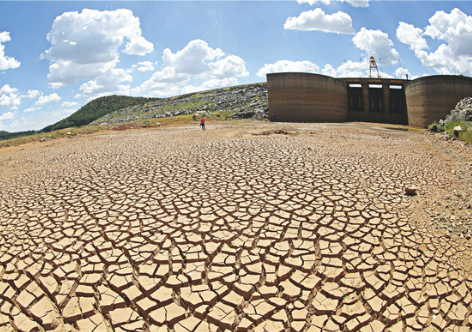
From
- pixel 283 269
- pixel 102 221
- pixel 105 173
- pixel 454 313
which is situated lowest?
Result: pixel 454 313

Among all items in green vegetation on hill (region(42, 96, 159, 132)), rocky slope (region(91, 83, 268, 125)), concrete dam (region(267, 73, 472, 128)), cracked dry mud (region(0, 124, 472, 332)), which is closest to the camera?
cracked dry mud (region(0, 124, 472, 332))

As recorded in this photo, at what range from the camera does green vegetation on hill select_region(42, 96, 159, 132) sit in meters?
56.6

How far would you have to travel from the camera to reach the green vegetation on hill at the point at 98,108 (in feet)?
186

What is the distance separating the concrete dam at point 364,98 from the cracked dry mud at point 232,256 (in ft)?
65.7

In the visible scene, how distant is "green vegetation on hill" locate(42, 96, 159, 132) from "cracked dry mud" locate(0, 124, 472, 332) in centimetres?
5714

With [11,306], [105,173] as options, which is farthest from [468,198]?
[105,173]

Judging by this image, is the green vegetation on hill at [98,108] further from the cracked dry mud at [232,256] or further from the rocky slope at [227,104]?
the cracked dry mud at [232,256]

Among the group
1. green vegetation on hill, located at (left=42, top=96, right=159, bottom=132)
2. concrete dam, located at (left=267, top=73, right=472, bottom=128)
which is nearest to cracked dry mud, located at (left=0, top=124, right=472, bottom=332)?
concrete dam, located at (left=267, top=73, right=472, bottom=128)

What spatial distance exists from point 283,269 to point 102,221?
257 centimetres

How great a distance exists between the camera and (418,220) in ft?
12.9

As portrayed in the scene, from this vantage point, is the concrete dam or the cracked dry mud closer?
the cracked dry mud

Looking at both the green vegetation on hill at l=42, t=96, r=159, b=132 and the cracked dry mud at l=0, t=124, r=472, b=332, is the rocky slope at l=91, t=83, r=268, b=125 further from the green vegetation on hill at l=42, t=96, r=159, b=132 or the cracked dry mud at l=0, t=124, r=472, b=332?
the cracked dry mud at l=0, t=124, r=472, b=332

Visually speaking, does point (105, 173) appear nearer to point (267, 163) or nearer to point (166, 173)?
point (166, 173)

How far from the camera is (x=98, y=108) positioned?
66000 millimetres
